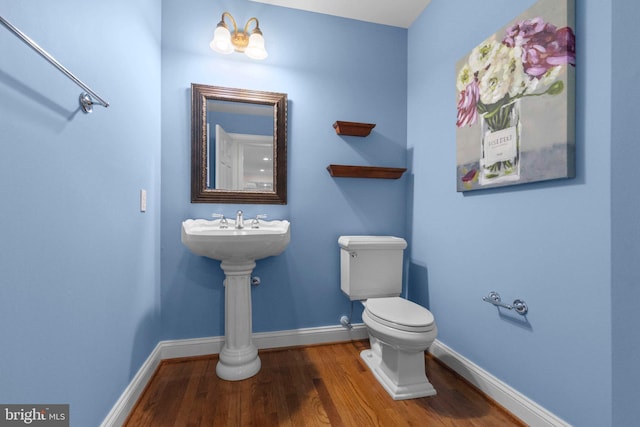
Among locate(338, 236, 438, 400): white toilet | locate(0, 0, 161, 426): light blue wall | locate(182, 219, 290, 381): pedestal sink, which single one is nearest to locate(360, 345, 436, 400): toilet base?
locate(338, 236, 438, 400): white toilet

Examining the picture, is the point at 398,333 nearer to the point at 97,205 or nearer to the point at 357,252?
the point at 357,252

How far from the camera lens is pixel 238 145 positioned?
1.80 m

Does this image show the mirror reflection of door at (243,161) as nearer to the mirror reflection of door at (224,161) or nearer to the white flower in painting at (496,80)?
the mirror reflection of door at (224,161)

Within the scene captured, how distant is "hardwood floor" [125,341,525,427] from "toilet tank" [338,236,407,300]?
0.46m

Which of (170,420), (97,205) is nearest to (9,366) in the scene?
(97,205)

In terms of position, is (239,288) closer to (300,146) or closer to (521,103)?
(300,146)

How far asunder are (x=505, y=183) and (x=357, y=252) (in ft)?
3.01

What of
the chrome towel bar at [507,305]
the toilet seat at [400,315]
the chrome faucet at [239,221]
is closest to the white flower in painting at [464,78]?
the chrome towel bar at [507,305]

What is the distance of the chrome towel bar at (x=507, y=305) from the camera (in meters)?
1.18

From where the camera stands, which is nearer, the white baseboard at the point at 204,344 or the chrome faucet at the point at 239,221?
the white baseboard at the point at 204,344

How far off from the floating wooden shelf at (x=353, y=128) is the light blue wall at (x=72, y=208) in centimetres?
118

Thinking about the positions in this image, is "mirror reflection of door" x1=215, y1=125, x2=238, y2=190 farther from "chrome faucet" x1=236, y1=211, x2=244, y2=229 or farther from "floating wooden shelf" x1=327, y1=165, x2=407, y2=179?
"floating wooden shelf" x1=327, y1=165, x2=407, y2=179

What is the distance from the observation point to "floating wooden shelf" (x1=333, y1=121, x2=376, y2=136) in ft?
6.09

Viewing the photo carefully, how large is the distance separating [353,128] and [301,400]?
1693 millimetres
